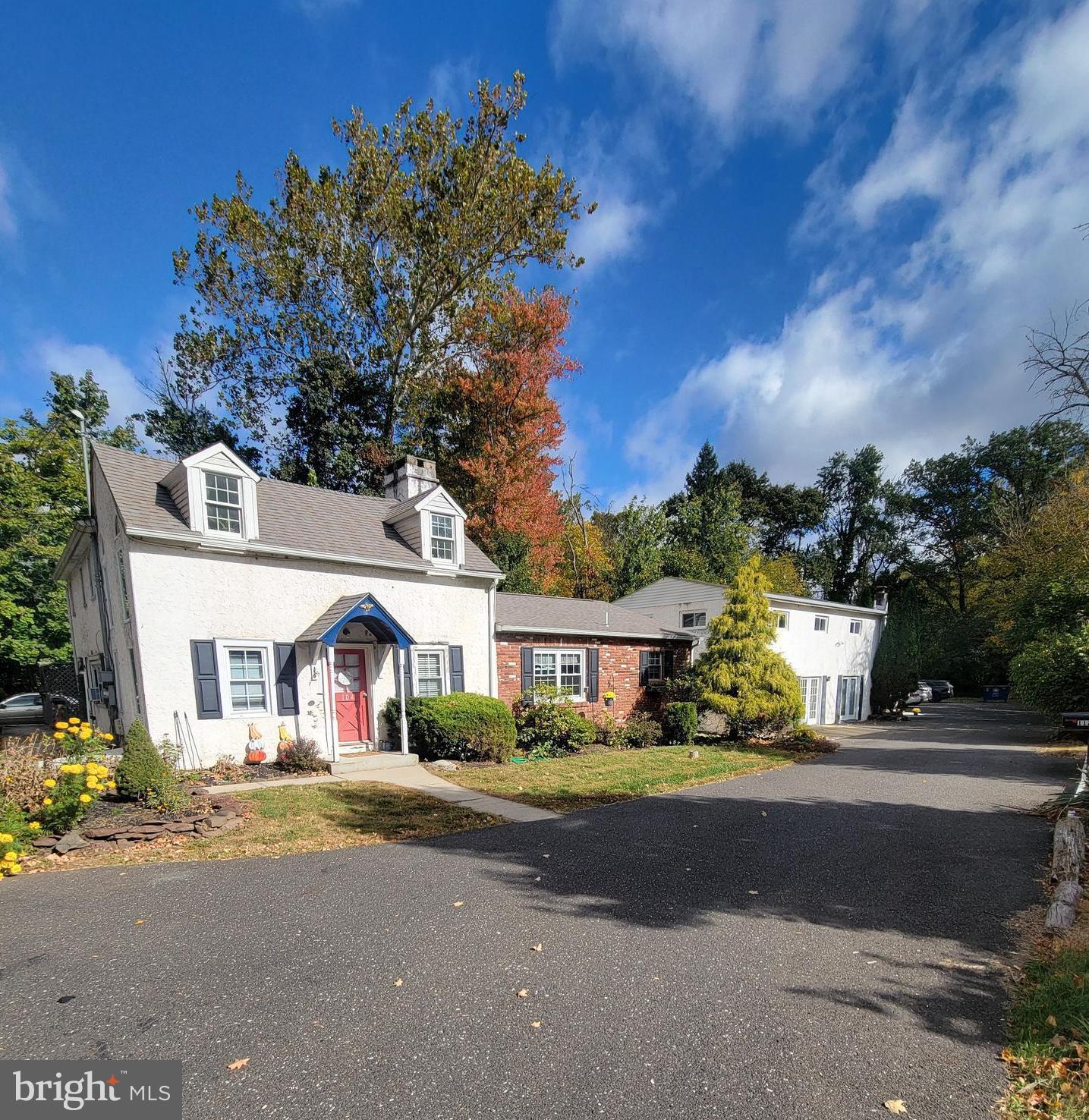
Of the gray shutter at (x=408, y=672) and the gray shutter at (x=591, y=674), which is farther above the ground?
the gray shutter at (x=408, y=672)

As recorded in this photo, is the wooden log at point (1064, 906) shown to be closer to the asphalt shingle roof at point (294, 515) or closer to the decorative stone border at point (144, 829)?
the decorative stone border at point (144, 829)

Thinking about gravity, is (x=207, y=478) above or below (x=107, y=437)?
below

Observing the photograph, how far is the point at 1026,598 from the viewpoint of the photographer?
18094 mm

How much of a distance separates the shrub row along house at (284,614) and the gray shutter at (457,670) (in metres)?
0.04

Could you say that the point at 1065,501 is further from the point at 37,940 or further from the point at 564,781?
the point at 37,940

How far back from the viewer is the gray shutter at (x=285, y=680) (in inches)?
428

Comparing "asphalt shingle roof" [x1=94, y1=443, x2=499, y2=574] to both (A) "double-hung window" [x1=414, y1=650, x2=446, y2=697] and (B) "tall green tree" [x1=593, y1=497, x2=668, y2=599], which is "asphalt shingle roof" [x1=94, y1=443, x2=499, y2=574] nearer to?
(A) "double-hung window" [x1=414, y1=650, x2=446, y2=697]

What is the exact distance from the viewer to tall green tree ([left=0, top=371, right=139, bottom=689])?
21.0m

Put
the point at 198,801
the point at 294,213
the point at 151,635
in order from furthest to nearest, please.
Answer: the point at 294,213 < the point at 151,635 < the point at 198,801

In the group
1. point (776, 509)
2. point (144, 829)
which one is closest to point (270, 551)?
point (144, 829)

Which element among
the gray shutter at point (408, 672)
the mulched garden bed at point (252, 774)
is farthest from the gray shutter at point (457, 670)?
the mulched garden bed at point (252, 774)

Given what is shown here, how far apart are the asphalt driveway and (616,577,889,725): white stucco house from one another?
13.1 m

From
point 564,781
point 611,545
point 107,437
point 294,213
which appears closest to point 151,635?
point 564,781

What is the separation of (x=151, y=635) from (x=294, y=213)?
59.8ft
